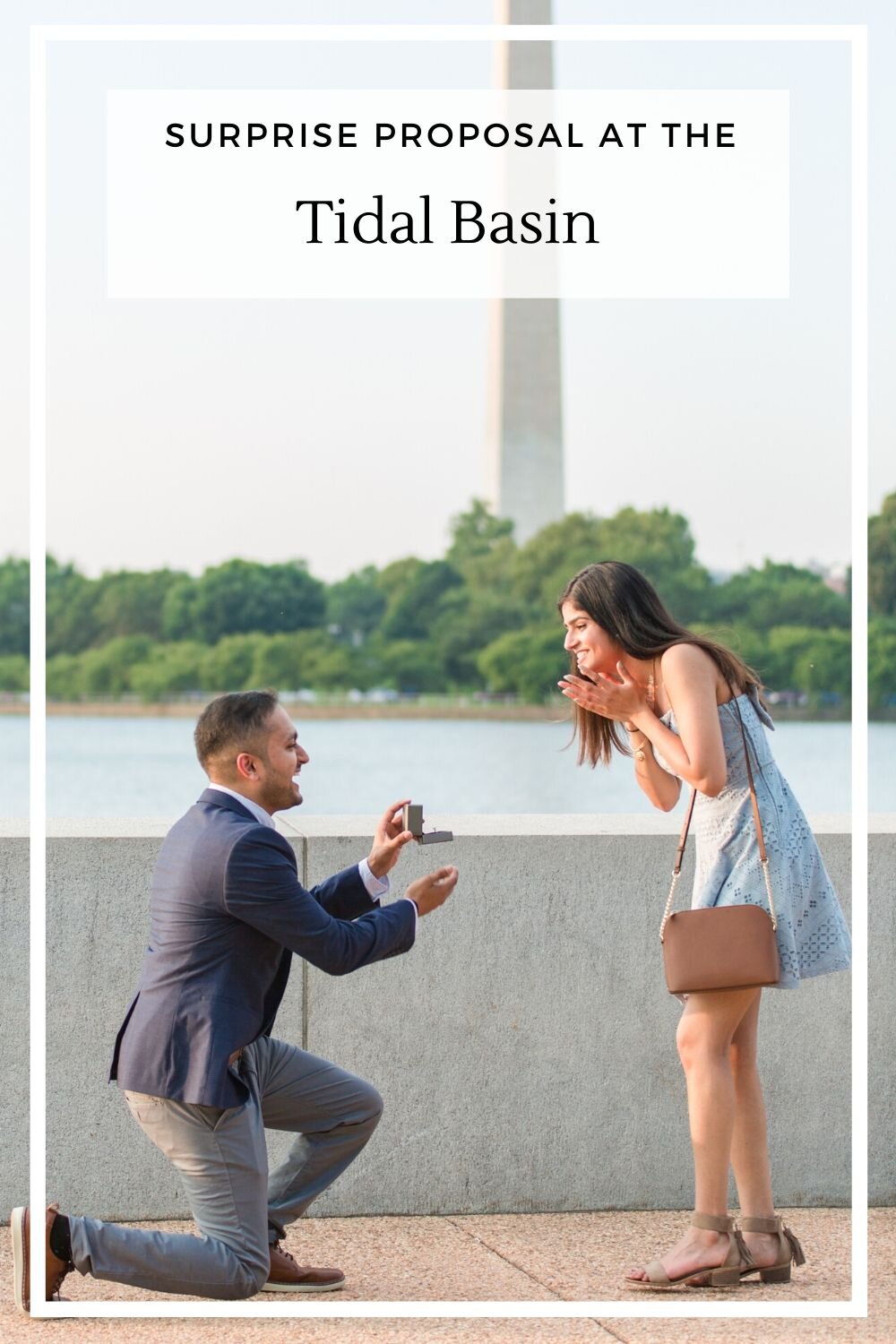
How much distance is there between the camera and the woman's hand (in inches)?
166

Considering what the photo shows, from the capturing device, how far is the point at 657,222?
454 cm

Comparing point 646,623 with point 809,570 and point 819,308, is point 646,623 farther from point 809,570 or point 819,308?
point 809,570

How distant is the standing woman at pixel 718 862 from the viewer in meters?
4.35

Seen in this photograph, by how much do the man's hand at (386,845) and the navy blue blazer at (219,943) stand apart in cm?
22

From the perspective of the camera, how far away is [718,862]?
442 centimetres

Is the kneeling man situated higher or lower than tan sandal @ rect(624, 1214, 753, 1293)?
higher

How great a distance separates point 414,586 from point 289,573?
612 centimetres

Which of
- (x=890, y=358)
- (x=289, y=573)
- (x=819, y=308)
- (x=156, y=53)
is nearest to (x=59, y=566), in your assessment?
(x=289, y=573)

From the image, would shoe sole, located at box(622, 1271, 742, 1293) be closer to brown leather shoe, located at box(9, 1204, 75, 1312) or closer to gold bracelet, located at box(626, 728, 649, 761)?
gold bracelet, located at box(626, 728, 649, 761)

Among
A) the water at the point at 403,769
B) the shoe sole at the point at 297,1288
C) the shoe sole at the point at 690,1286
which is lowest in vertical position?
the water at the point at 403,769

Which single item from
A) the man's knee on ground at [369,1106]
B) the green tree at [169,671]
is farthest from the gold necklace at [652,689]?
the green tree at [169,671]

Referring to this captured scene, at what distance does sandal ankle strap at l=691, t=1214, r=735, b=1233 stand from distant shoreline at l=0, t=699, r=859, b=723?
4956cm

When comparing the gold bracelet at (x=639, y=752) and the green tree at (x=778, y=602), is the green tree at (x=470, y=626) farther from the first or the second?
the gold bracelet at (x=639, y=752)

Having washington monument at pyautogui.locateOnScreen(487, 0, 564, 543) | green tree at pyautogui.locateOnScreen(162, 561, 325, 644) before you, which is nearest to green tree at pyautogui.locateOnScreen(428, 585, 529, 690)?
washington monument at pyautogui.locateOnScreen(487, 0, 564, 543)
